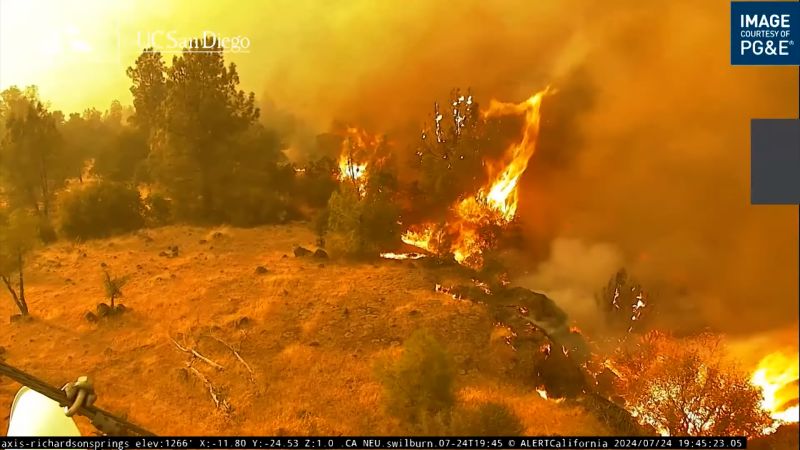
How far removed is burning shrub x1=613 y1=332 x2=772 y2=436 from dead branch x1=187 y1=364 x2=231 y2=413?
1312 centimetres

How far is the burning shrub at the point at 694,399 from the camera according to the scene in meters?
12.7

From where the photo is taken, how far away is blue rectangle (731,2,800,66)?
1523cm

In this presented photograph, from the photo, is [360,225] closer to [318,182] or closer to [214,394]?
[318,182]

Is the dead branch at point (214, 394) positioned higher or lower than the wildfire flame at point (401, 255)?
lower

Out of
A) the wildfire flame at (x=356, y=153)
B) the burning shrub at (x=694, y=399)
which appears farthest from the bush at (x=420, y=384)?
the wildfire flame at (x=356, y=153)

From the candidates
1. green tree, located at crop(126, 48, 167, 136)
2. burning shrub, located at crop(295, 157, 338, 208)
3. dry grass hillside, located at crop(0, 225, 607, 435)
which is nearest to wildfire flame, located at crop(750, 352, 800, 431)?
dry grass hillside, located at crop(0, 225, 607, 435)

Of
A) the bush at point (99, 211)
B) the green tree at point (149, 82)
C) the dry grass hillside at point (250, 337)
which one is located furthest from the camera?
the green tree at point (149, 82)

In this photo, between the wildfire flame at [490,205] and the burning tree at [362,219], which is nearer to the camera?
the burning tree at [362,219]

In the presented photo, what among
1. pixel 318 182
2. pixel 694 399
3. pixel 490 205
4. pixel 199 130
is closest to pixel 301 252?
pixel 318 182

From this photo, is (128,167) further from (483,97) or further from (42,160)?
(483,97)

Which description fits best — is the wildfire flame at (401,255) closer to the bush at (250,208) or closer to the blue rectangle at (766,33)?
the bush at (250,208)

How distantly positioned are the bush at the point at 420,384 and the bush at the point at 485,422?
672 millimetres

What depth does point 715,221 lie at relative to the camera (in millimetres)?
22141

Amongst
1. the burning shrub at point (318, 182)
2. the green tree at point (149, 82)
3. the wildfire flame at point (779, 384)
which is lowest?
the wildfire flame at point (779, 384)
